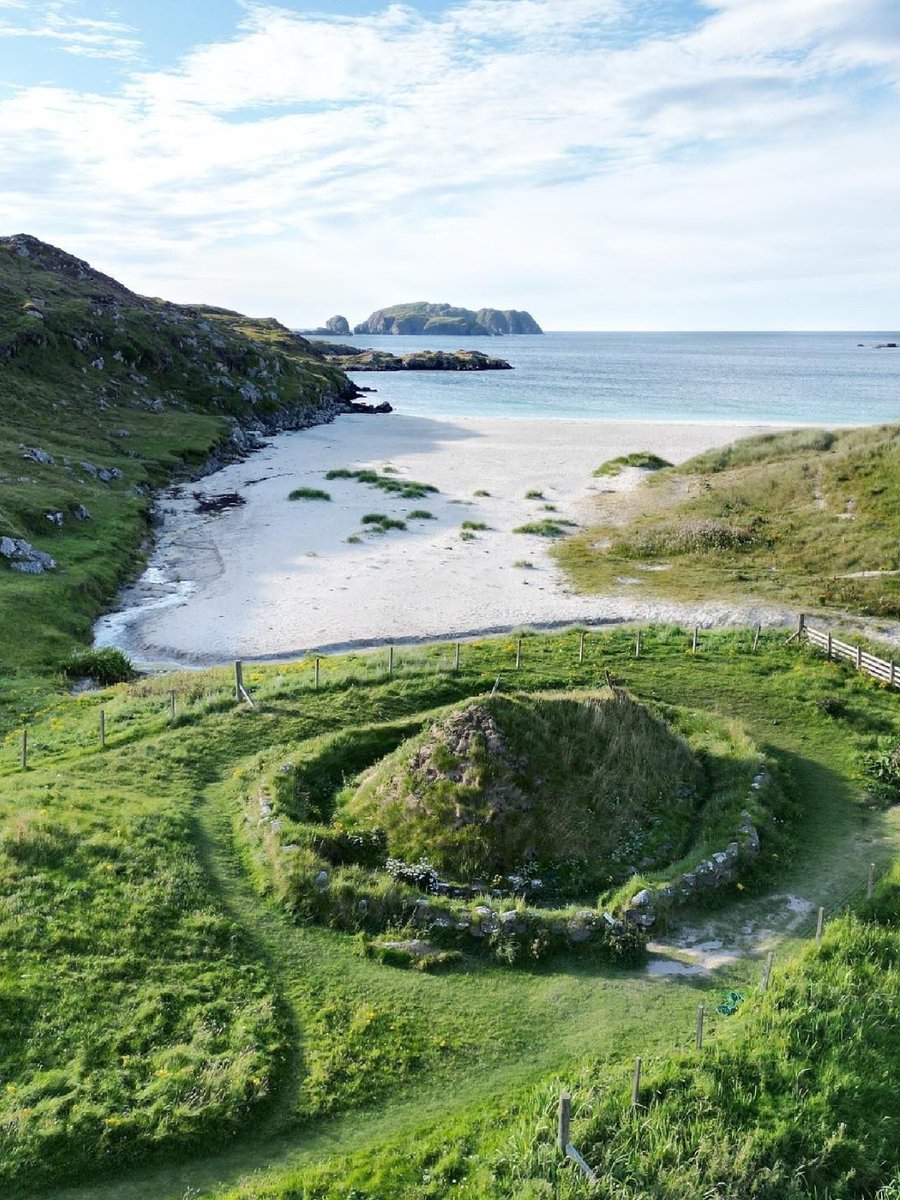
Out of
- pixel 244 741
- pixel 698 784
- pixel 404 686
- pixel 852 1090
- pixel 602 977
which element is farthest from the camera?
pixel 404 686

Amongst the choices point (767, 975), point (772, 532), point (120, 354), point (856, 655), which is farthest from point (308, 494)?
point (767, 975)

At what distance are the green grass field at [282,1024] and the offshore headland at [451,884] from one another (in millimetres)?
78

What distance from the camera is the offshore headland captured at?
51.3 feet

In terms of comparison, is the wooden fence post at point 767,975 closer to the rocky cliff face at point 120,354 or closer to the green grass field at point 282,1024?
the green grass field at point 282,1024

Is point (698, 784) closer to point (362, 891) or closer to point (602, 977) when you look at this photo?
point (602, 977)

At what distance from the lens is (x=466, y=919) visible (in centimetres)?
2175

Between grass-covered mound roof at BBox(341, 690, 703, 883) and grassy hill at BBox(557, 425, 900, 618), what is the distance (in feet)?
90.1

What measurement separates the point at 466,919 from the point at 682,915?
571cm

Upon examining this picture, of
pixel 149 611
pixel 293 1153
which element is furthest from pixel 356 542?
pixel 293 1153

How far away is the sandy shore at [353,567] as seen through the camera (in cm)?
4984

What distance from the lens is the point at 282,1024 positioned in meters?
18.4

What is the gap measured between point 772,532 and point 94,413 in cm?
8226

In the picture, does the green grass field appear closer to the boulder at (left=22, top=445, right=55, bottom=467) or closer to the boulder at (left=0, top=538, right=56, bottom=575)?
the boulder at (left=0, top=538, right=56, bottom=575)

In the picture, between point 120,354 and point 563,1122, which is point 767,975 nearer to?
point 563,1122
